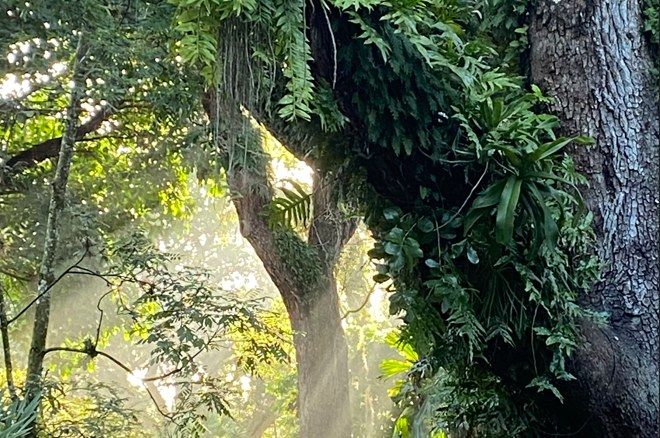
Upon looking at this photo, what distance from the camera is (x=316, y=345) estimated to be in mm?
3447

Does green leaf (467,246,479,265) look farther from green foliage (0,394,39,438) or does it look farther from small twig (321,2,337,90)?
green foliage (0,394,39,438)

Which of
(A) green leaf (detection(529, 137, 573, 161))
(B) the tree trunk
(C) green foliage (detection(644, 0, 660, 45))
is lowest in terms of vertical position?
(B) the tree trunk

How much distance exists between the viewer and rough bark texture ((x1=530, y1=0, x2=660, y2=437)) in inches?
56.4

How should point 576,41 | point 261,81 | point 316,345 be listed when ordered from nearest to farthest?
point 261,81
point 576,41
point 316,345

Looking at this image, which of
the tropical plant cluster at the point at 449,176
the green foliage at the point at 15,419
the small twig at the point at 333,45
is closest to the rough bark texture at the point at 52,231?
the green foliage at the point at 15,419

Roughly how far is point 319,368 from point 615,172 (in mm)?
2277

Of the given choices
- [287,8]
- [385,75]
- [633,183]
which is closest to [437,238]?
[385,75]

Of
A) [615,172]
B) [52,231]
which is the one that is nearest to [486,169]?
[615,172]

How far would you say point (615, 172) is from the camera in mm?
1544

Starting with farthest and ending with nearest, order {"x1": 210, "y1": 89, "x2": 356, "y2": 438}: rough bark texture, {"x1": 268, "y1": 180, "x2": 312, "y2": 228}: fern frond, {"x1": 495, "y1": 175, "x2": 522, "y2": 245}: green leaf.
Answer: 1. {"x1": 210, "y1": 89, "x2": 356, "y2": 438}: rough bark texture
2. {"x1": 268, "y1": 180, "x2": 312, "y2": 228}: fern frond
3. {"x1": 495, "y1": 175, "x2": 522, "y2": 245}: green leaf

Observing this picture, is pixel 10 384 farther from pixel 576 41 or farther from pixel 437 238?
pixel 576 41

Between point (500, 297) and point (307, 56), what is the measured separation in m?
0.73

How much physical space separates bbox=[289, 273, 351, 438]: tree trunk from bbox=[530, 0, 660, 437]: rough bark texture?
81.8 inches

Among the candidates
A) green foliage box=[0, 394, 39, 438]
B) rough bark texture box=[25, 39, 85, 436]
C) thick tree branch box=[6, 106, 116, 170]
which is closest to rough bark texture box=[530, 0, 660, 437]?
green foliage box=[0, 394, 39, 438]
